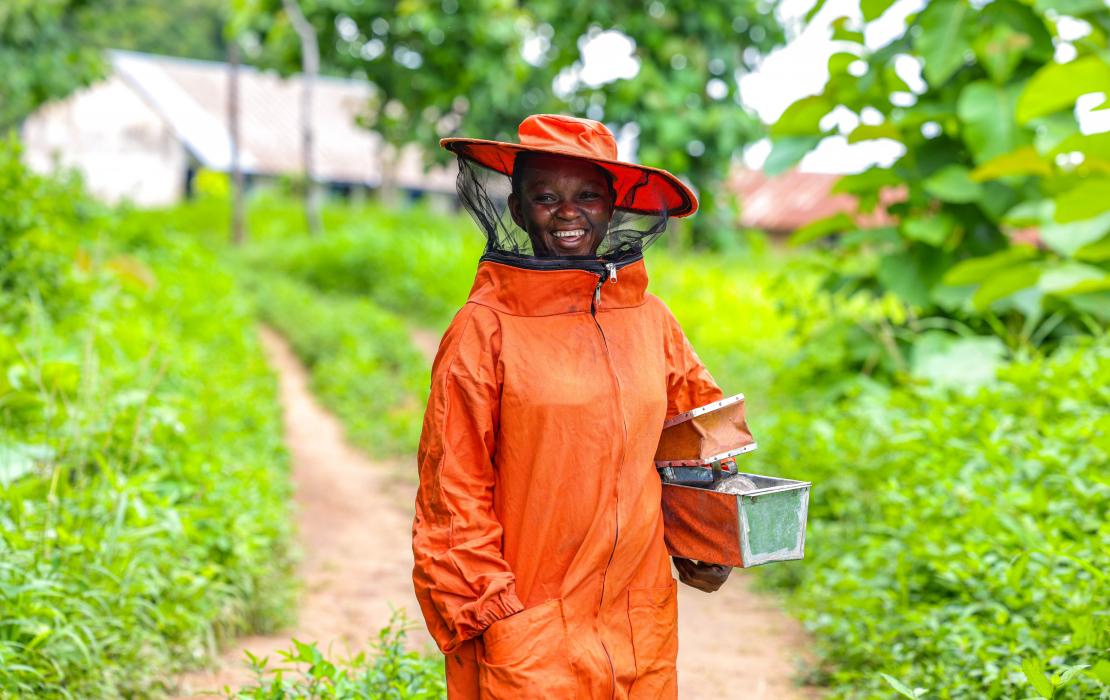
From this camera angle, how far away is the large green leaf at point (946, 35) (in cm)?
586

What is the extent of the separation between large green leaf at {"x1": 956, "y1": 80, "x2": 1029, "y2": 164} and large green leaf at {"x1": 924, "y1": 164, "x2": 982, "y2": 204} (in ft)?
0.59

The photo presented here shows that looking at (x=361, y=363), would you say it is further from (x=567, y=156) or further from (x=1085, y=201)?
(x=567, y=156)

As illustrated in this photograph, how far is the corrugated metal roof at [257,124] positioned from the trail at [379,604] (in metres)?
24.0

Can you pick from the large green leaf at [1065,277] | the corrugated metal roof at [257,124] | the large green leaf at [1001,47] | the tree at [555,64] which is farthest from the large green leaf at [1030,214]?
the corrugated metal roof at [257,124]

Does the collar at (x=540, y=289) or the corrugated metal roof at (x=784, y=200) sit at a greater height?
the collar at (x=540, y=289)

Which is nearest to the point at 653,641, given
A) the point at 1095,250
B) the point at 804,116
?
the point at 1095,250

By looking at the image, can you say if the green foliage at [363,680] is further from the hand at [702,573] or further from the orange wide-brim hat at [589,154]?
the orange wide-brim hat at [589,154]

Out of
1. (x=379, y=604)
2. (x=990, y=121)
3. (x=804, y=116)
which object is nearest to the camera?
(x=379, y=604)

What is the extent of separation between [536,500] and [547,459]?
9 centimetres

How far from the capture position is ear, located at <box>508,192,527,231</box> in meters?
2.48

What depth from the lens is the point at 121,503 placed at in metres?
3.75

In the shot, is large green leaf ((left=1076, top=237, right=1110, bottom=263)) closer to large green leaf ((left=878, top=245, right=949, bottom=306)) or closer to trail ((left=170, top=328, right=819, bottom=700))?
large green leaf ((left=878, top=245, right=949, bottom=306))

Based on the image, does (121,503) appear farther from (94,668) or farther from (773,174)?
(773,174)

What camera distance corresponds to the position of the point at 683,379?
2652 mm
